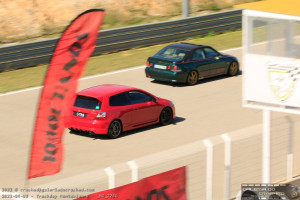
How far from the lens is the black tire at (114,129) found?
53.5ft

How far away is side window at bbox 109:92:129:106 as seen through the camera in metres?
16.3

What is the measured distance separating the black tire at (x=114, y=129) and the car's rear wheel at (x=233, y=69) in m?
8.22

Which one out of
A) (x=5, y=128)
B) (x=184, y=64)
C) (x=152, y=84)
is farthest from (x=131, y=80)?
(x=5, y=128)

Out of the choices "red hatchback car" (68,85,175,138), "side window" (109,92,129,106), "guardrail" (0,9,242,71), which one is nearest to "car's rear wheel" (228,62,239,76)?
"guardrail" (0,9,242,71)

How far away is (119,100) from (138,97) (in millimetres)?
815

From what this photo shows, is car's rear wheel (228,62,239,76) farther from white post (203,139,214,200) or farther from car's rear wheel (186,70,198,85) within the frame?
white post (203,139,214,200)

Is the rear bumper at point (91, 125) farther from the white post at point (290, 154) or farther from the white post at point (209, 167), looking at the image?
the white post at point (209, 167)

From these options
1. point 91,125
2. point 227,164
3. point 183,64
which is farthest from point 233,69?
point 227,164

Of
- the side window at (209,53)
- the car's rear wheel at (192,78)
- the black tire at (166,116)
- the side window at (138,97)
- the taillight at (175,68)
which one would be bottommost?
the black tire at (166,116)

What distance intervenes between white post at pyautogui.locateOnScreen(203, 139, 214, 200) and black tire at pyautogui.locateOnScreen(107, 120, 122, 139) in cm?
653

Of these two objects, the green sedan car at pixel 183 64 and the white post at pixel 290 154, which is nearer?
the white post at pixel 290 154

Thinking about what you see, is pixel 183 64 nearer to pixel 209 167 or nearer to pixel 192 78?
pixel 192 78

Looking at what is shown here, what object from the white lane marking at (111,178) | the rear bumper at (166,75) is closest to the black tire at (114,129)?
the rear bumper at (166,75)

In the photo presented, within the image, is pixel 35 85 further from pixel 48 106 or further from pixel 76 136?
pixel 48 106
